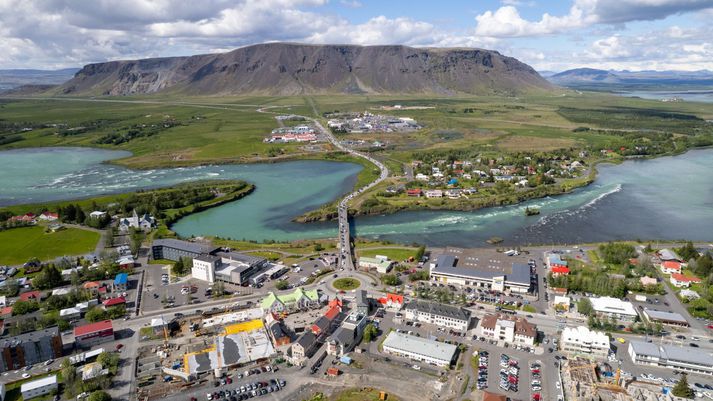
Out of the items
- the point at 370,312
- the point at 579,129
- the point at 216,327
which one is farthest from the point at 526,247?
the point at 579,129

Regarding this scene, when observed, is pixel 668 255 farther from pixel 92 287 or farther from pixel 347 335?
pixel 92 287

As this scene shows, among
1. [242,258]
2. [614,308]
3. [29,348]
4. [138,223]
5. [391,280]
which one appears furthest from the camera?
[138,223]

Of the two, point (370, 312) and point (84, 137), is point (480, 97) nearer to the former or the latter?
point (84, 137)

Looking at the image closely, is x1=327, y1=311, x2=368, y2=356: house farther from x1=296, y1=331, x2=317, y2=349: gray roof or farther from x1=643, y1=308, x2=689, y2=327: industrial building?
x1=643, y1=308, x2=689, y2=327: industrial building

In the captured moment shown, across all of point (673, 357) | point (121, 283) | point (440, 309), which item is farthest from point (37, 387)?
point (673, 357)

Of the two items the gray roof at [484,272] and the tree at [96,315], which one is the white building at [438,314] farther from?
the tree at [96,315]

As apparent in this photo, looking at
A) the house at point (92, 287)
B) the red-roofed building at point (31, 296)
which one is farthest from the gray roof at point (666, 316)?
the red-roofed building at point (31, 296)

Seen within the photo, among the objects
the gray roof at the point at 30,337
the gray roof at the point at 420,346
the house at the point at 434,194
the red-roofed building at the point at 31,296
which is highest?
the house at the point at 434,194

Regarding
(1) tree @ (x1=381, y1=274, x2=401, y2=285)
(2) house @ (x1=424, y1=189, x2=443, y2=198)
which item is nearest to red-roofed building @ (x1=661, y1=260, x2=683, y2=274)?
(1) tree @ (x1=381, y1=274, x2=401, y2=285)
